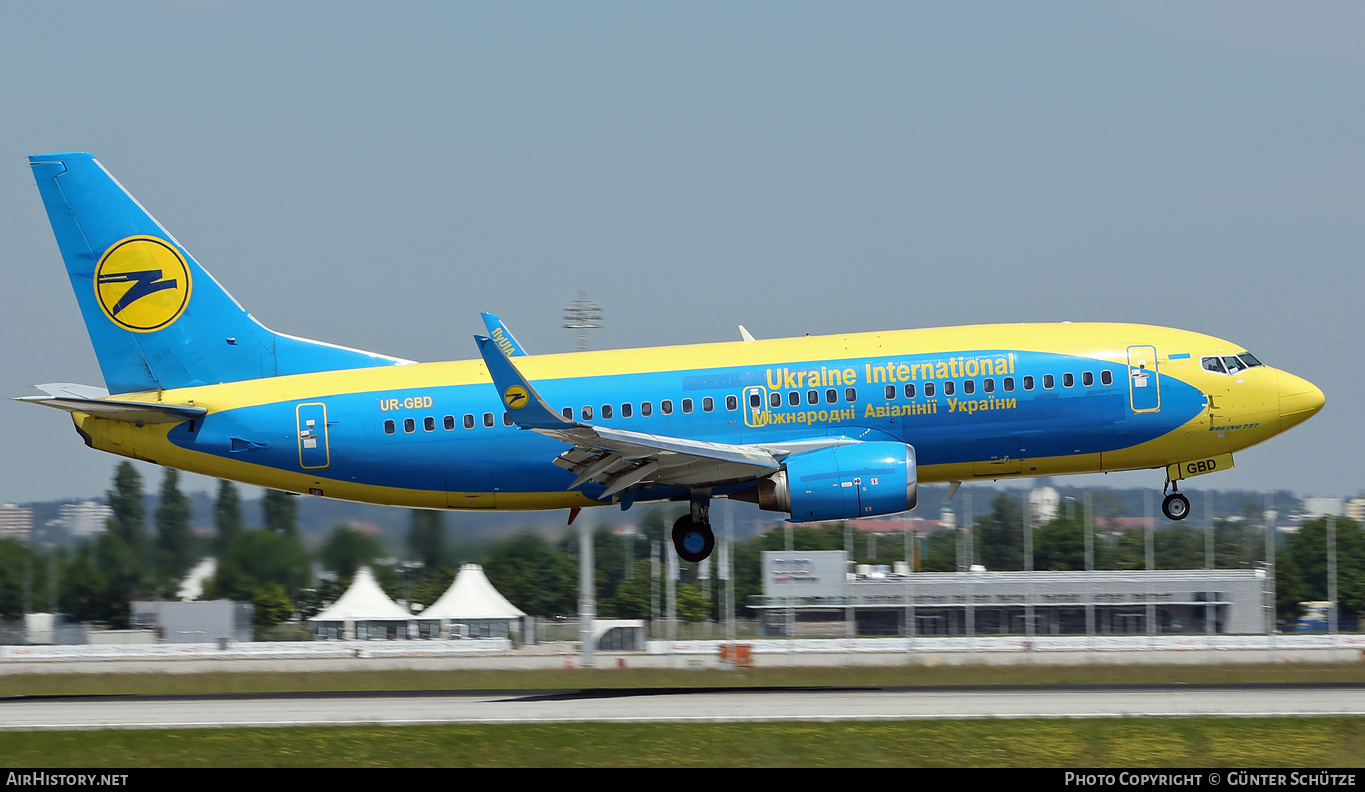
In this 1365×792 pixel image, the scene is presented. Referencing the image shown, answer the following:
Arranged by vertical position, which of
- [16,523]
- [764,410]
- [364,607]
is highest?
[764,410]

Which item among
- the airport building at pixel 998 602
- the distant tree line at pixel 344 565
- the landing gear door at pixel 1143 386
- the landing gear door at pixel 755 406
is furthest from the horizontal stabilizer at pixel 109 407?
the airport building at pixel 998 602

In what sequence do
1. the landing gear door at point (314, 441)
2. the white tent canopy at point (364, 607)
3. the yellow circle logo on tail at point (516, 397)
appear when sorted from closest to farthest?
the yellow circle logo on tail at point (516, 397) → the landing gear door at point (314, 441) → the white tent canopy at point (364, 607)

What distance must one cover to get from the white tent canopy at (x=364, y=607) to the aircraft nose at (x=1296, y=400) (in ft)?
129

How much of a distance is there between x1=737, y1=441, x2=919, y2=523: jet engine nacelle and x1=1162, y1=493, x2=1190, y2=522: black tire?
21.9ft

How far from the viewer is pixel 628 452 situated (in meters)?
29.6

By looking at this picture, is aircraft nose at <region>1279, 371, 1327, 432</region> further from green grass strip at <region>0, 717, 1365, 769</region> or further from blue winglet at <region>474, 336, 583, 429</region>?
blue winglet at <region>474, 336, 583, 429</region>

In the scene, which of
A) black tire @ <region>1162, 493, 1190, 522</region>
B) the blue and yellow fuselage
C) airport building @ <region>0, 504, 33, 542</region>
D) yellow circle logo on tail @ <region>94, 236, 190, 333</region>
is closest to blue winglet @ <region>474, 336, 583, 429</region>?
the blue and yellow fuselage

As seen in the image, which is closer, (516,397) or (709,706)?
(516,397)

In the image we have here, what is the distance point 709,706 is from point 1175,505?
1231cm

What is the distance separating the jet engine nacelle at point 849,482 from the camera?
29969 millimetres

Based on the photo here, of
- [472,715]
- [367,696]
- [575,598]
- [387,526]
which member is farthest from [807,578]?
[472,715]

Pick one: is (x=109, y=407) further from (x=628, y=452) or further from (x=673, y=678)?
(x=673, y=678)

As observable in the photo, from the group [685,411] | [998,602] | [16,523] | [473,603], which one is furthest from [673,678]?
[998,602]

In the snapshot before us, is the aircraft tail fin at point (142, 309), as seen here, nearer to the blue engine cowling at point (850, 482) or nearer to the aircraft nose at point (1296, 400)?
the blue engine cowling at point (850, 482)
